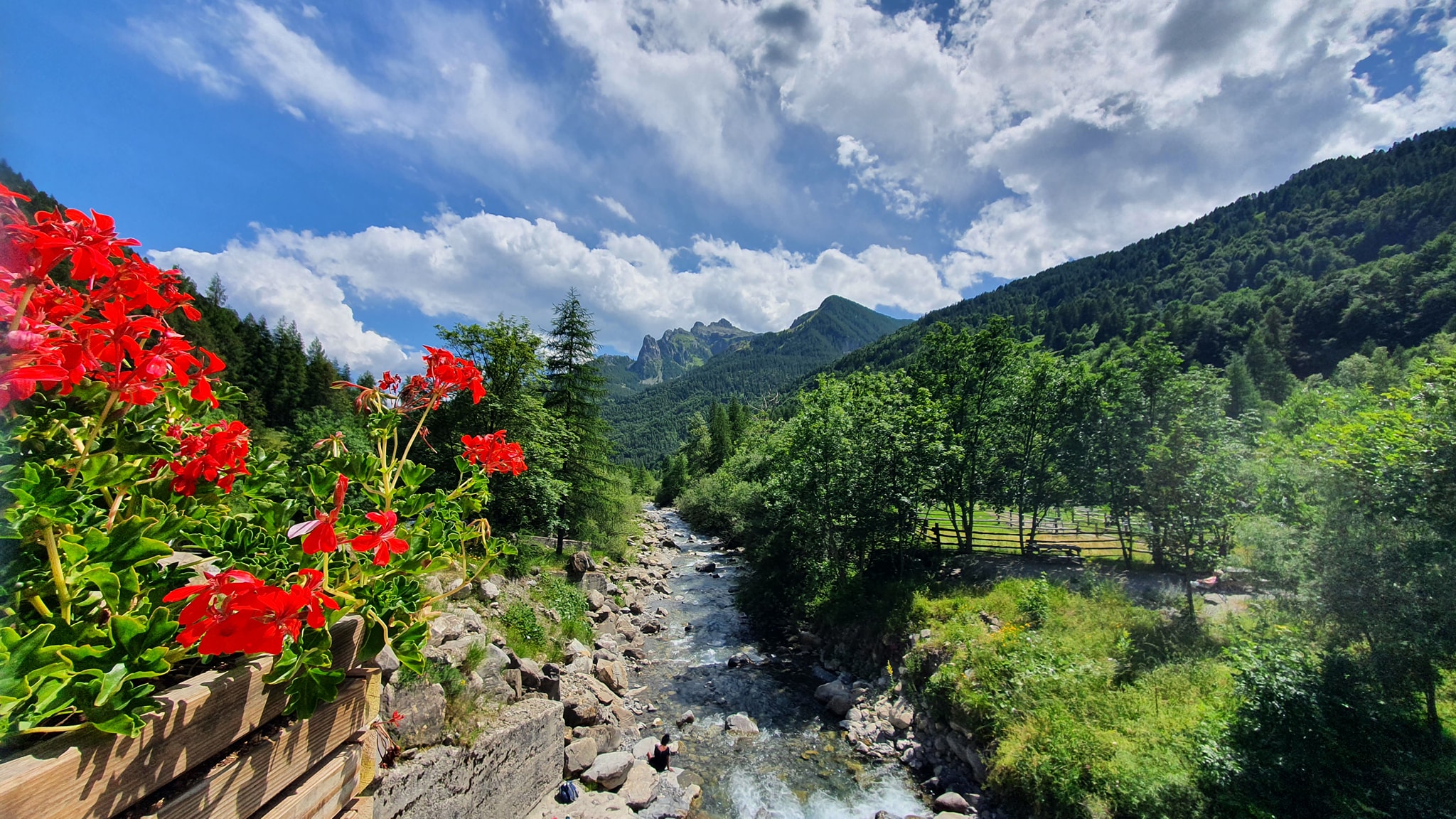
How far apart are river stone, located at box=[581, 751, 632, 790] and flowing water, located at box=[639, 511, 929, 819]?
1.52m

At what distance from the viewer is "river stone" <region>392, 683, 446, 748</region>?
5.75 m

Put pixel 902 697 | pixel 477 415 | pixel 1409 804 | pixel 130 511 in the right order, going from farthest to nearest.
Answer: pixel 477 415, pixel 902 697, pixel 1409 804, pixel 130 511

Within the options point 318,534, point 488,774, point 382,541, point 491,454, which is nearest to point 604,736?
point 488,774

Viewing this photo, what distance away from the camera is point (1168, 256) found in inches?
5487

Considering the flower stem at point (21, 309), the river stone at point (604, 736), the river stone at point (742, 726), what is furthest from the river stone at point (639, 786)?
the flower stem at point (21, 309)

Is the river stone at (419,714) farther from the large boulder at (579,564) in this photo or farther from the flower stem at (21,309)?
the large boulder at (579,564)

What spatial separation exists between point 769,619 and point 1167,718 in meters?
12.3

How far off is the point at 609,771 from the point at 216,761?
9.40 meters

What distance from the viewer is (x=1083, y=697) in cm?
916

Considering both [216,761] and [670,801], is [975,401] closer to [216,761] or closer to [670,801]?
[670,801]

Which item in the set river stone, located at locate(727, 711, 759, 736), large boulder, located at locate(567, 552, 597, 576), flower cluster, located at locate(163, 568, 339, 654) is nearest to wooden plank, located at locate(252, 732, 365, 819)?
flower cluster, located at locate(163, 568, 339, 654)

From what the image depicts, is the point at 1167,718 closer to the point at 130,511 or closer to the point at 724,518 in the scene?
the point at 130,511

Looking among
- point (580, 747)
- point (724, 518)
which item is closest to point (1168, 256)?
point (724, 518)

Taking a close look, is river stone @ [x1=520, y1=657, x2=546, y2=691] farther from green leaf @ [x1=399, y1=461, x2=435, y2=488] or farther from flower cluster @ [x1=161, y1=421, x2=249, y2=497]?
flower cluster @ [x1=161, y1=421, x2=249, y2=497]
